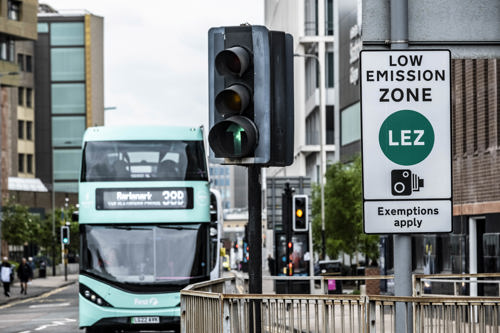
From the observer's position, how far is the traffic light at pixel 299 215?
1126 inches

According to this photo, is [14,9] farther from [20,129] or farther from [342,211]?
[20,129]

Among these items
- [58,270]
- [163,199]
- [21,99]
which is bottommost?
[58,270]

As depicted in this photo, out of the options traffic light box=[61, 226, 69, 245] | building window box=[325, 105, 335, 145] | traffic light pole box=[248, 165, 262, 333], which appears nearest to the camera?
traffic light pole box=[248, 165, 262, 333]

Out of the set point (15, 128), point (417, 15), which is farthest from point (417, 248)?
point (15, 128)

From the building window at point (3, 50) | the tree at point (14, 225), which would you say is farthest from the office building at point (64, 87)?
the tree at point (14, 225)

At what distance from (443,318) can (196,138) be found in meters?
14.5

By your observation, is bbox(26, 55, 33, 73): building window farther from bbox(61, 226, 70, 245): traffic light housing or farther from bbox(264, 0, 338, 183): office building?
bbox(61, 226, 70, 245): traffic light housing

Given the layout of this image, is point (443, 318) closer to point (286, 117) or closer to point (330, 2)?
point (286, 117)

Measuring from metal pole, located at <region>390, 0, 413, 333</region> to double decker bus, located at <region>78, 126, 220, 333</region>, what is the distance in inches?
597

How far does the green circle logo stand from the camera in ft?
22.3

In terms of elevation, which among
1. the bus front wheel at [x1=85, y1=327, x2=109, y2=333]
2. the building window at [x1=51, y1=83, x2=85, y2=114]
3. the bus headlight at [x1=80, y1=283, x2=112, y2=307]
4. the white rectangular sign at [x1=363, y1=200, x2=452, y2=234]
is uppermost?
the building window at [x1=51, y1=83, x2=85, y2=114]

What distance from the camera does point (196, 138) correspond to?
23.1 meters

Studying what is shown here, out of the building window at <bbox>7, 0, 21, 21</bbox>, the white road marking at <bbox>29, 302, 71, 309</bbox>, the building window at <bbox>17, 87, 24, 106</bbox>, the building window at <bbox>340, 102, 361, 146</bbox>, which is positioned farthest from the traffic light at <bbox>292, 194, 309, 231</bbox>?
the building window at <bbox>17, 87, 24, 106</bbox>

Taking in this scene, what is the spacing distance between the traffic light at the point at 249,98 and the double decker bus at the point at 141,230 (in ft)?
40.9
